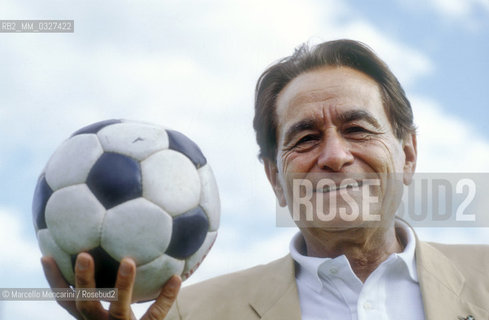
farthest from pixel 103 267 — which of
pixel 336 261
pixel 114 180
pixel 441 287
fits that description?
pixel 441 287

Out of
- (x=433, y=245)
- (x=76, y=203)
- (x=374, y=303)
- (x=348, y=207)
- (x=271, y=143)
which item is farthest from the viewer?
(x=271, y=143)

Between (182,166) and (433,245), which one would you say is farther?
(433,245)

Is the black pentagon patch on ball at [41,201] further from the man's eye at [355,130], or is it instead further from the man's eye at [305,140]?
the man's eye at [355,130]

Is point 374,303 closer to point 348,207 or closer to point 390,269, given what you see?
point 390,269

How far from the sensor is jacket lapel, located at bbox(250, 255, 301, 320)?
14.0ft

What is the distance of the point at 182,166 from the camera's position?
3686 millimetres

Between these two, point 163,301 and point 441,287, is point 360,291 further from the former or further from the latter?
point 163,301

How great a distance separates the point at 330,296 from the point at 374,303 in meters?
0.35

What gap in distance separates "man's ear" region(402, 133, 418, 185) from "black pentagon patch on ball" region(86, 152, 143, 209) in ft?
7.94

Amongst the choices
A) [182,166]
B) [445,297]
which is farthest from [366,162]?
[182,166]

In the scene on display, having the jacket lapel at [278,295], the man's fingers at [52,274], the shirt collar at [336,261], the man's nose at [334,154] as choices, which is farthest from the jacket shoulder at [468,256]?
the man's fingers at [52,274]

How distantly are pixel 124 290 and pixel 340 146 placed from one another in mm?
1951

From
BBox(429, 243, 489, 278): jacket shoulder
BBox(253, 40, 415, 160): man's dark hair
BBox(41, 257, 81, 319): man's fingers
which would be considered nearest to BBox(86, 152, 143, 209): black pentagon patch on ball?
BBox(41, 257, 81, 319): man's fingers

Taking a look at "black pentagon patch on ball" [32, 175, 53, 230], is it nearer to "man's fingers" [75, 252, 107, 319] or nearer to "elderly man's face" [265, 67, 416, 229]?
"man's fingers" [75, 252, 107, 319]
